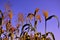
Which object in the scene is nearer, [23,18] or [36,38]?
[36,38]

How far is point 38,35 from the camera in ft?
4.06

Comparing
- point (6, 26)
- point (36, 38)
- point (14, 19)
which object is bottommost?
point (36, 38)

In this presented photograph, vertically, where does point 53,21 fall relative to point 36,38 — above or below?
above

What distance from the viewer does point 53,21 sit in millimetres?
1559

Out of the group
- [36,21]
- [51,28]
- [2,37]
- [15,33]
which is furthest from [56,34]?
[2,37]

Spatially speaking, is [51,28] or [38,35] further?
[51,28]

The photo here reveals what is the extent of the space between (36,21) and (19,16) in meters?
0.28

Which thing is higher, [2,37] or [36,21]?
[36,21]

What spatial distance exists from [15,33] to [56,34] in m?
0.42

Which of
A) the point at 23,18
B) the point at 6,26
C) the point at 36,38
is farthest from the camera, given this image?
the point at 23,18

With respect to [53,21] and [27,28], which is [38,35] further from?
[53,21]

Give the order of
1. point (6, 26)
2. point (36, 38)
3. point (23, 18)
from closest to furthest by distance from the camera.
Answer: point (36, 38)
point (6, 26)
point (23, 18)

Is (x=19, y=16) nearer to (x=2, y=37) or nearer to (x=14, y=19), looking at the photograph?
(x=14, y=19)

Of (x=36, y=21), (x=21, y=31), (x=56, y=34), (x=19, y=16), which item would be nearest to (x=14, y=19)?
(x=19, y=16)
